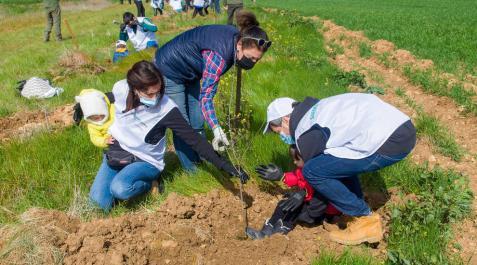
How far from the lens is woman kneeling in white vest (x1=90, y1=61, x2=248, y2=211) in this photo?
3.06 m

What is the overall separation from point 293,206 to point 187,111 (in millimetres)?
1621

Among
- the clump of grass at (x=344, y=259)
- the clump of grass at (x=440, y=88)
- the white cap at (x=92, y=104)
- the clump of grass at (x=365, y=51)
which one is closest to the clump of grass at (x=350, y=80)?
the clump of grass at (x=440, y=88)

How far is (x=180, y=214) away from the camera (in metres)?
3.05

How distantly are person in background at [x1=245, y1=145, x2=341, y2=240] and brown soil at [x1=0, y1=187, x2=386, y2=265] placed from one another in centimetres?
9

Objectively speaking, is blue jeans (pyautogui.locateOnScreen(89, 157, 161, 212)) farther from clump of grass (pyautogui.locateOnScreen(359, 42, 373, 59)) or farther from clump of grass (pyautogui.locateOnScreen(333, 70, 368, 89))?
clump of grass (pyautogui.locateOnScreen(359, 42, 373, 59))

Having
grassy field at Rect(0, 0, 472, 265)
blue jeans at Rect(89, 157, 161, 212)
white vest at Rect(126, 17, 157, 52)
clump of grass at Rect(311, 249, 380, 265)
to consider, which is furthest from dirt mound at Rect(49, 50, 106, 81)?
clump of grass at Rect(311, 249, 380, 265)

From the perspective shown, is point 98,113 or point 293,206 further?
point 98,113

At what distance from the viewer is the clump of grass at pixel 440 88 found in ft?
18.5

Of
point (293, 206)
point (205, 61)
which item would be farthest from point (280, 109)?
point (205, 61)

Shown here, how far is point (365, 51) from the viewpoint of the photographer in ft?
31.7

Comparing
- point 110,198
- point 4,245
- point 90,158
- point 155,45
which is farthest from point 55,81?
point 4,245

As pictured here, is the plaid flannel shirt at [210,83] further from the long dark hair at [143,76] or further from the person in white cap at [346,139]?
the person in white cap at [346,139]

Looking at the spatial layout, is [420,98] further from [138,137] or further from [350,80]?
[138,137]

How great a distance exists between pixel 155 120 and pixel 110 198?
2.59 ft
